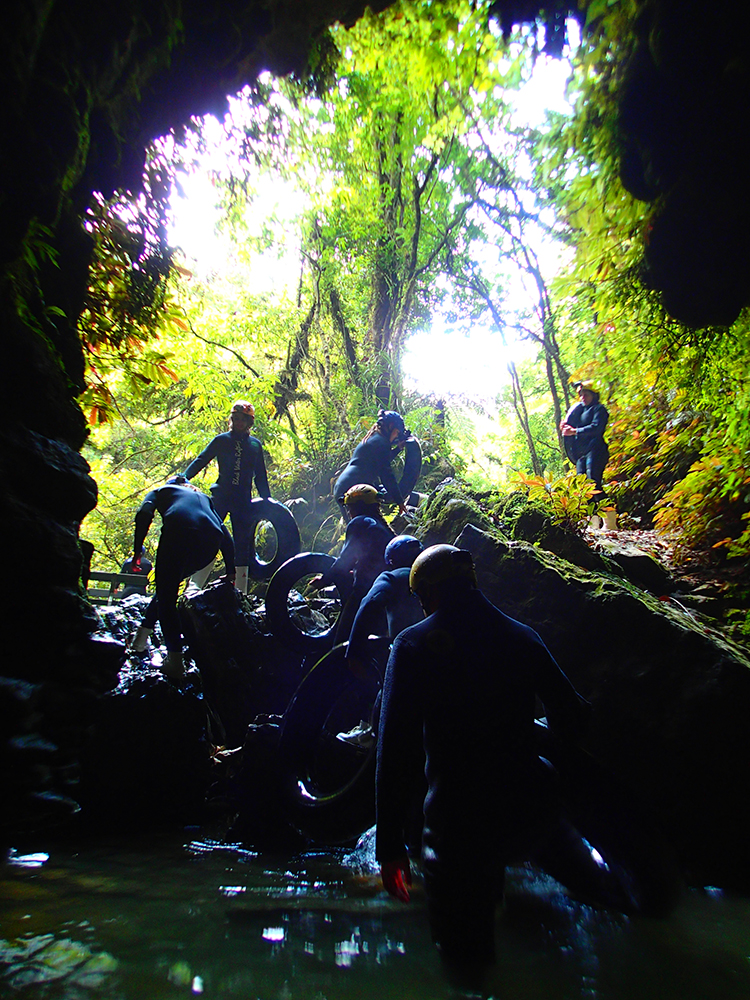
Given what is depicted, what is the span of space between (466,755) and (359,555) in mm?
3196

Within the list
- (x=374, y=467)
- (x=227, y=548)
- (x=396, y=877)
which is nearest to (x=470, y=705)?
(x=396, y=877)

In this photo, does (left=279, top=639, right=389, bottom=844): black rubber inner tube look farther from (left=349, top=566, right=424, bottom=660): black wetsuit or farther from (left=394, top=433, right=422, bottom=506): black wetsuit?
(left=394, top=433, right=422, bottom=506): black wetsuit

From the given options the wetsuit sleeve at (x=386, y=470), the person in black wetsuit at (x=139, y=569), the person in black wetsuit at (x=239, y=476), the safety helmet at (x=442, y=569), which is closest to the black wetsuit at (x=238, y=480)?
the person in black wetsuit at (x=239, y=476)

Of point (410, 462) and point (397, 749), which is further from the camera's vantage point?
point (410, 462)

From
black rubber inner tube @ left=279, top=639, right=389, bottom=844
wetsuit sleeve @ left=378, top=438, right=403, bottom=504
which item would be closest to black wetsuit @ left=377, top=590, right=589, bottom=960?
black rubber inner tube @ left=279, top=639, right=389, bottom=844

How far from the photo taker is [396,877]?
1.75m

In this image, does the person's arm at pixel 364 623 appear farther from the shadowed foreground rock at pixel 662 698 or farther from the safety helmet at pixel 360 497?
the safety helmet at pixel 360 497

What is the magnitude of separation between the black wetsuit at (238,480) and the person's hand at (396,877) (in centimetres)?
540

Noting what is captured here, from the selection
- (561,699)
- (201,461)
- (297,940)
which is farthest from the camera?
(201,461)

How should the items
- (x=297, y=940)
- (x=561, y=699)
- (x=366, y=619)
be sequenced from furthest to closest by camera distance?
(x=366, y=619) < (x=561, y=699) < (x=297, y=940)

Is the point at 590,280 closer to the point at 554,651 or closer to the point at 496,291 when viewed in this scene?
the point at 554,651

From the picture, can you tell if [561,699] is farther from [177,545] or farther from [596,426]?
[596,426]

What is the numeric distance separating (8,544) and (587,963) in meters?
4.50

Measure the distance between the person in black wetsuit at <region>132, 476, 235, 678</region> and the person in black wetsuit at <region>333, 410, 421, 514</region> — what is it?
7.29 ft
